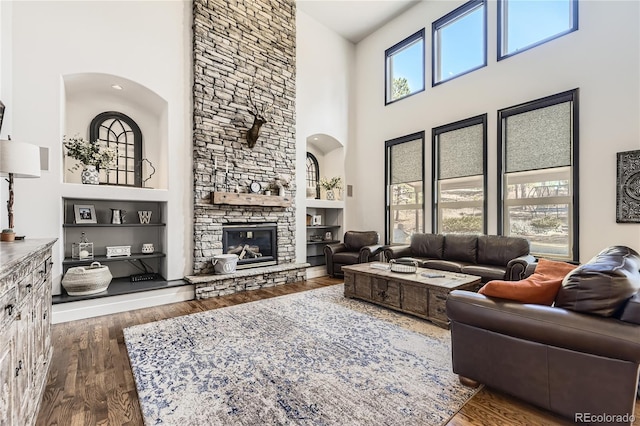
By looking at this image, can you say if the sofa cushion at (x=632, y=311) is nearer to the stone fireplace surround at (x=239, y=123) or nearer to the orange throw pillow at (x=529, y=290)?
the orange throw pillow at (x=529, y=290)

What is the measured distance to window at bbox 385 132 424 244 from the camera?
5.94 metres

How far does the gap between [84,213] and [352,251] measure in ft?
14.5

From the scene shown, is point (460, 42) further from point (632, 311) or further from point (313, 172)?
point (632, 311)

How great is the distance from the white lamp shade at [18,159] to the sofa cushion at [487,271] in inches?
189

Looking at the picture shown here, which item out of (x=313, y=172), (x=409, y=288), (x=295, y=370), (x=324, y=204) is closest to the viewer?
(x=295, y=370)

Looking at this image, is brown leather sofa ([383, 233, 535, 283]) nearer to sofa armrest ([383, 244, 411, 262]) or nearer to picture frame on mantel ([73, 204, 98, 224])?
sofa armrest ([383, 244, 411, 262])

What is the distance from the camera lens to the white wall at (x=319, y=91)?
6.01 metres

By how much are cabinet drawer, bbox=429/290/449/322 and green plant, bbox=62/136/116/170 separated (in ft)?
15.0

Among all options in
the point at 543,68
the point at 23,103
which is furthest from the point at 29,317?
the point at 543,68

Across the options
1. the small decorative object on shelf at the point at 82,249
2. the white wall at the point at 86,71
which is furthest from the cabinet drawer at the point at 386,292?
the small decorative object on shelf at the point at 82,249

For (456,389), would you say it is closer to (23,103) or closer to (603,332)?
(603,332)

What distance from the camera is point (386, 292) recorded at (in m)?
3.74

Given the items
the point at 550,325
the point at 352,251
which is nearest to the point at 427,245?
the point at 352,251

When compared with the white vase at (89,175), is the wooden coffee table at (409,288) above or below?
below
